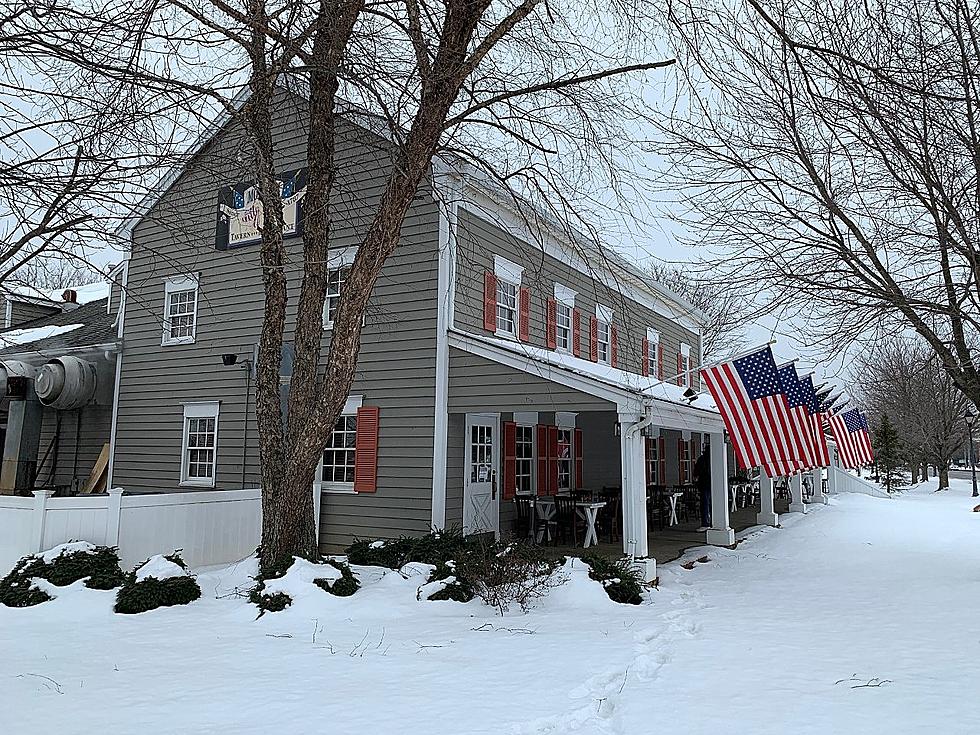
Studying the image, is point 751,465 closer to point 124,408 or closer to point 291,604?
point 291,604

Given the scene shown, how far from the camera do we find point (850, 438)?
2420cm

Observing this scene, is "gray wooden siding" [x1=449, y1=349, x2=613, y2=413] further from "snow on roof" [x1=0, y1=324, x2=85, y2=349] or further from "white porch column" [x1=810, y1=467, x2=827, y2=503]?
"white porch column" [x1=810, y1=467, x2=827, y2=503]

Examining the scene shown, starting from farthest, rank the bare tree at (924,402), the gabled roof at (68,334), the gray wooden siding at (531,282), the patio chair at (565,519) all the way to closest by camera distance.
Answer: the bare tree at (924,402) → the gabled roof at (68,334) → the patio chair at (565,519) → the gray wooden siding at (531,282)

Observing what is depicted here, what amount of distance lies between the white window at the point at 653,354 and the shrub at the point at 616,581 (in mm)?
10354

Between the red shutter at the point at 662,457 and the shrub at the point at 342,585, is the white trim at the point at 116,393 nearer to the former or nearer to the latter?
the shrub at the point at 342,585

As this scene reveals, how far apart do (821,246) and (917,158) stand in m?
1.58

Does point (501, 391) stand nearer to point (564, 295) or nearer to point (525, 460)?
point (525, 460)

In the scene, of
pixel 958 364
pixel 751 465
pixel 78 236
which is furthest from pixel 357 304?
pixel 958 364

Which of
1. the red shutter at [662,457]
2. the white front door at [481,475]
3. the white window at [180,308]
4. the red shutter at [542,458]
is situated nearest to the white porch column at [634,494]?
the white front door at [481,475]

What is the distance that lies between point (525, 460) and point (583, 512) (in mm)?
1463

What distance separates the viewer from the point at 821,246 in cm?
1048

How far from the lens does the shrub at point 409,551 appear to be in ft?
31.4

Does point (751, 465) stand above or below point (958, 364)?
below

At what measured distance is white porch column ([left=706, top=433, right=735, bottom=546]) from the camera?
13740mm
